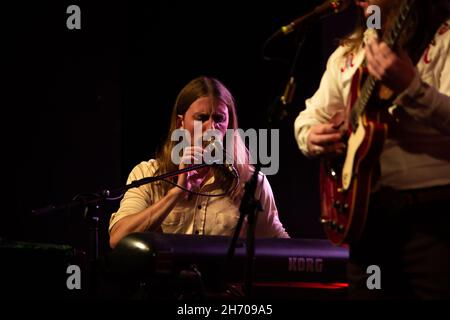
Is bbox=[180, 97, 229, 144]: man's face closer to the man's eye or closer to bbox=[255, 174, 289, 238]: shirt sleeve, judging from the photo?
the man's eye

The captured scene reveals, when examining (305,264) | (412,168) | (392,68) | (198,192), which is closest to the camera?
(392,68)

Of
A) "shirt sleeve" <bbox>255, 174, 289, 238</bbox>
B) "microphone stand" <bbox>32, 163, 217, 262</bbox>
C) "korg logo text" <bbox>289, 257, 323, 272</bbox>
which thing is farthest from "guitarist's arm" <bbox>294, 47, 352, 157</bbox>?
"shirt sleeve" <bbox>255, 174, 289, 238</bbox>

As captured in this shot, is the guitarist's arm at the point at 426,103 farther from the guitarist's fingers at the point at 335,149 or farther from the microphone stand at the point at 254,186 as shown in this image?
the microphone stand at the point at 254,186

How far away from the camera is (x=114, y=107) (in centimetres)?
484

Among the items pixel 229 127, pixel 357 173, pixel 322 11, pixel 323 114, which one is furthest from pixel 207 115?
pixel 357 173

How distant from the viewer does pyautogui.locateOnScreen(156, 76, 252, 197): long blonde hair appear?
12.3ft

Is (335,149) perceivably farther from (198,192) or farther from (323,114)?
(198,192)

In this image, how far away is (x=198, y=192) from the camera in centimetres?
368

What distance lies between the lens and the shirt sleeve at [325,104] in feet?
7.16

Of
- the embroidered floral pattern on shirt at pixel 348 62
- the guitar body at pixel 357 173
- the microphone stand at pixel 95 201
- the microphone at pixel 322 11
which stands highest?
the microphone at pixel 322 11

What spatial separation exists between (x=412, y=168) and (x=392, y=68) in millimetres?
306

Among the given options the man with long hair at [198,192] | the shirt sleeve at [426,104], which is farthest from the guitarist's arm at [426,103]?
the man with long hair at [198,192]

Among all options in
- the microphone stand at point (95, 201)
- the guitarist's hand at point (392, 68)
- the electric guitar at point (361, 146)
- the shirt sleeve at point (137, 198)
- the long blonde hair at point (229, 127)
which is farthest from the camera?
the long blonde hair at point (229, 127)

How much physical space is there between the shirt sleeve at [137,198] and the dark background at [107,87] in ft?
3.05
